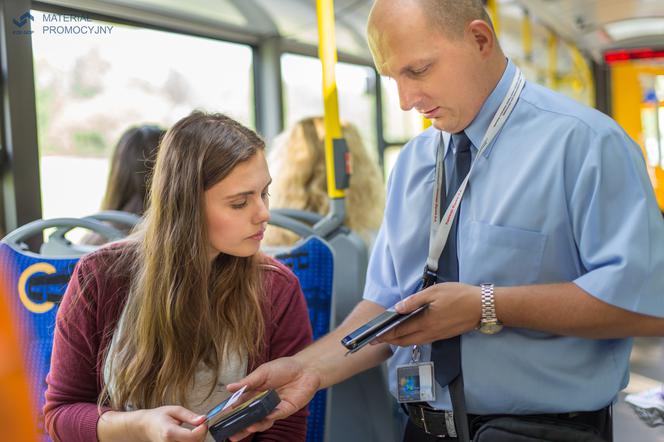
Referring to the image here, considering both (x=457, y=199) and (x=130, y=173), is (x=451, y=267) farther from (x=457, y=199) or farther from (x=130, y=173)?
(x=130, y=173)

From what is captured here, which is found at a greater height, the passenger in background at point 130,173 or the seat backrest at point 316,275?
the passenger in background at point 130,173

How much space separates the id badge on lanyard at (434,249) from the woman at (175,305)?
382mm

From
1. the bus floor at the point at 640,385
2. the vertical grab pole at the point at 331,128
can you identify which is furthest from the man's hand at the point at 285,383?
the bus floor at the point at 640,385

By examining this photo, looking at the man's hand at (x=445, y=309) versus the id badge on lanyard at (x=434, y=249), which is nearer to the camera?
the man's hand at (x=445, y=309)

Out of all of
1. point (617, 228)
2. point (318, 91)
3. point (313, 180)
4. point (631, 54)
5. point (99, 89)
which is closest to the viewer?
point (617, 228)

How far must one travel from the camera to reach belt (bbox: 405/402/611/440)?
4.73 feet

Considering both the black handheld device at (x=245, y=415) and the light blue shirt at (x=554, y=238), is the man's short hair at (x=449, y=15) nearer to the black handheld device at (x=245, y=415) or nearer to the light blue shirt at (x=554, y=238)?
the light blue shirt at (x=554, y=238)

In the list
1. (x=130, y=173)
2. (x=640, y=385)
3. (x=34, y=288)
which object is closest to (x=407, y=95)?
(x=34, y=288)

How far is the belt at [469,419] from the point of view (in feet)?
4.73

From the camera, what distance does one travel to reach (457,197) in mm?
1493

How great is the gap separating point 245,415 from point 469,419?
511 mm

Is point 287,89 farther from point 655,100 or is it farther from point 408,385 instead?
point 655,100

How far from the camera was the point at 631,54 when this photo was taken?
7488 millimetres

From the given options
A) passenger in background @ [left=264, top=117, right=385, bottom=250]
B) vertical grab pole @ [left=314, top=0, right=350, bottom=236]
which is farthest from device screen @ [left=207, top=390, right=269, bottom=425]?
passenger in background @ [left=264, top=117, right=385, bottom=250]
